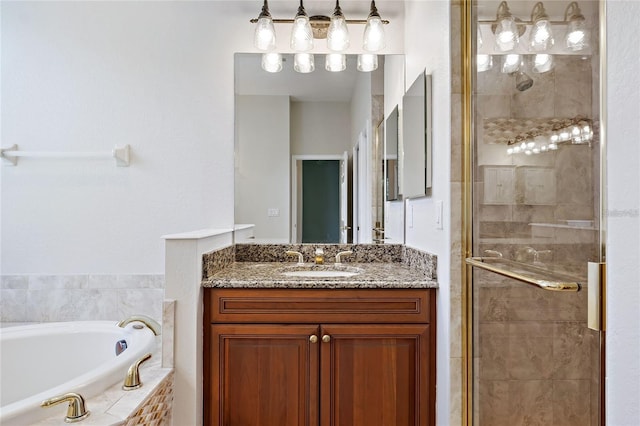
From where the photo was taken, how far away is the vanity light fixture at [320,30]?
2.06 m

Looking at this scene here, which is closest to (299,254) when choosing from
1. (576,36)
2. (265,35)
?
(265,35)

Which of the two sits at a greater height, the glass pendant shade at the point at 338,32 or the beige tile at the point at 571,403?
the glass pendant shade at the point at 338,32

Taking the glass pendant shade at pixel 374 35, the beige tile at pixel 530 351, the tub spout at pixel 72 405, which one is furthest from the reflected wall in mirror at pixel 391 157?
the tub spout at pixel 72 405

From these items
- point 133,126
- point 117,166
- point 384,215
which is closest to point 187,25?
point 133,126

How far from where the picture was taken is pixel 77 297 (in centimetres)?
214

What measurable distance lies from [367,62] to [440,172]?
0.96 metres

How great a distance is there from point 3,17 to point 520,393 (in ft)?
10.1

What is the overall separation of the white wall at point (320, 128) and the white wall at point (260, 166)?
82 mm

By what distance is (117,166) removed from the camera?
2168mm

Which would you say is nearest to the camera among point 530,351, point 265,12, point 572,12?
point 572,12

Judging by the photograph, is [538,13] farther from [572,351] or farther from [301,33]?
[301,33]

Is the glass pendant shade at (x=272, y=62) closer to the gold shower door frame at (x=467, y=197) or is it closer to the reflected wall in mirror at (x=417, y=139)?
the reflected wall in mirror at (x=417, y=139)
